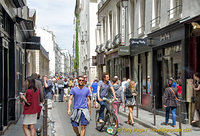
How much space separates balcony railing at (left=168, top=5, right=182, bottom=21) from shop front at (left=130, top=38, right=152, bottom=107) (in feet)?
9.07

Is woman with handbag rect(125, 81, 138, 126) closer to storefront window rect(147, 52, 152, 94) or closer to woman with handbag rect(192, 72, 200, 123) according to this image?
woman with handbag rect(192, 72, 200, 123)

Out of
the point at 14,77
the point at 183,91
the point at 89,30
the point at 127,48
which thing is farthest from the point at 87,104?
the point at 89,30

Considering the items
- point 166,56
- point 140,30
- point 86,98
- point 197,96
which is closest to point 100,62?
point 140,30

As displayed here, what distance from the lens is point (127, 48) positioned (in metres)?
Answer: 19.2

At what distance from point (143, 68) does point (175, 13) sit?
486cm

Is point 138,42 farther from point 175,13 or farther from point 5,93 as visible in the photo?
point 5,93

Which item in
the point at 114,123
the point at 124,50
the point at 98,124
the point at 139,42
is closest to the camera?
the point at 114,123

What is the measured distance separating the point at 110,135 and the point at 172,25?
5.68 metres

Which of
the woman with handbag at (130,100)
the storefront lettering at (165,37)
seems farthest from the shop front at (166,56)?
the woman with handbag at (130,100)

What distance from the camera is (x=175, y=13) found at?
12727 millimetres

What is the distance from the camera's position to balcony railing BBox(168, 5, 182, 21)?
12.2 meters

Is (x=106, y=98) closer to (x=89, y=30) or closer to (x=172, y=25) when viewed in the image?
(x=172, y=25)

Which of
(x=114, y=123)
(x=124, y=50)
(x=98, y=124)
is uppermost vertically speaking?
(x=124, y=50)

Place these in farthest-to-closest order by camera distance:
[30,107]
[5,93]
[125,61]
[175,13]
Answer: [125,61], [175,13], [5,93], [30,107]
